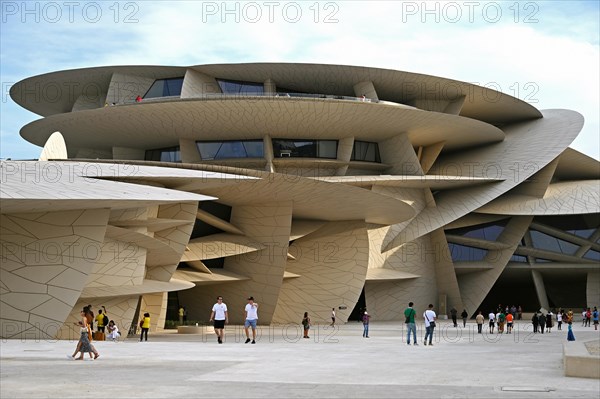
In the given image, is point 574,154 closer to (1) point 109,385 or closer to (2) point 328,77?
(2) point 328,77

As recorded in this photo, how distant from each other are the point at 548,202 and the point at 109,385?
4506 centimetres

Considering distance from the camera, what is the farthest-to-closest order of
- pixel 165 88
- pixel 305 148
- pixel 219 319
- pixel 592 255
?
1. pixel 592 255
2. pixel 165 88
3. pixel 305 148
4. pixel 219 319

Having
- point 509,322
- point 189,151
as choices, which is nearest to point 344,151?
point 189,151

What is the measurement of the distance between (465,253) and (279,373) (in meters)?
41.0

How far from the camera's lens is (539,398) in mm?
10148

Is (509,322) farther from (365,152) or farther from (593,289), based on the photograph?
(593,289)

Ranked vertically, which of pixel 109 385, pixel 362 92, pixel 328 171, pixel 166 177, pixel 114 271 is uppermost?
pixel 362 92

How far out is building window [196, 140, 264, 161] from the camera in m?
44.5

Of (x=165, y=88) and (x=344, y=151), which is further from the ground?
(x=165, y=88)

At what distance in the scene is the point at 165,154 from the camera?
4638 centimetres

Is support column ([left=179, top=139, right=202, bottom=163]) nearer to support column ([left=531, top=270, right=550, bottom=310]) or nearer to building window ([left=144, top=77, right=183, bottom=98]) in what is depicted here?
building window ([left=144, top=77, right=183, bottom=98])

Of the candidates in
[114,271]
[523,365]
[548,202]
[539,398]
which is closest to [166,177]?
[114,271]

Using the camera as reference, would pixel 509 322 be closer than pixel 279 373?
No

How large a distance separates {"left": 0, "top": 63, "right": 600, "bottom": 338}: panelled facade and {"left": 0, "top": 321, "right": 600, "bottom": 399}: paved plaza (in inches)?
198
